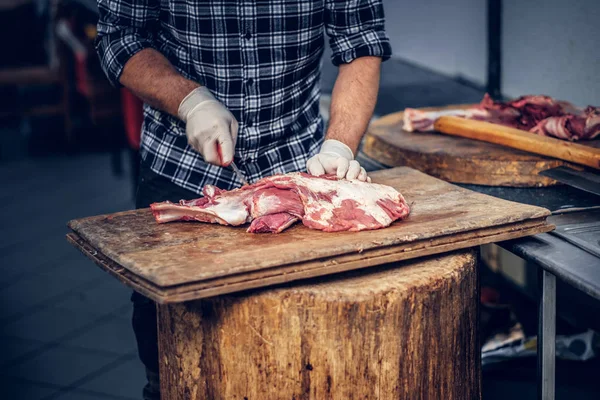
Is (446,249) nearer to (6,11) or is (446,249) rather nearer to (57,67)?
(57,67)

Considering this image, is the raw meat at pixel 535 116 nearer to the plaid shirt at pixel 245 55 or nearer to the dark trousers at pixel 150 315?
the plaid shirt at pixel 245 55

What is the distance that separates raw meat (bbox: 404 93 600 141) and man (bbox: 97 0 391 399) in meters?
0.53

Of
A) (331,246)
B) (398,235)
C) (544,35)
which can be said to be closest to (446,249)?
(398,235)

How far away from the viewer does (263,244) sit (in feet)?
6.40

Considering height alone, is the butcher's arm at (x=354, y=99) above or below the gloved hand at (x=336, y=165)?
above

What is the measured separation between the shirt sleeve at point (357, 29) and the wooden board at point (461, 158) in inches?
16.6

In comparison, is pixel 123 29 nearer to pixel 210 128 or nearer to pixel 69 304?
pixel 210 128

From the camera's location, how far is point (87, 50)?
736 cm

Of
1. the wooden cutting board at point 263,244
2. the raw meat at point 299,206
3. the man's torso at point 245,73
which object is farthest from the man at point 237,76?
the wooden cutting board at point 263,244

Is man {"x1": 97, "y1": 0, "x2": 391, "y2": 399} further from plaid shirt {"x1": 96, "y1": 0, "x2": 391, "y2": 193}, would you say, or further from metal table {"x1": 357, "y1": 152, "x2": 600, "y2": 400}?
metal table {"x1": 357, "y1": 152, "x2": 600, "y2": 400}

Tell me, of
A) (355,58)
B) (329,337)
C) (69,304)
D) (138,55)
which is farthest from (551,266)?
(69,304)

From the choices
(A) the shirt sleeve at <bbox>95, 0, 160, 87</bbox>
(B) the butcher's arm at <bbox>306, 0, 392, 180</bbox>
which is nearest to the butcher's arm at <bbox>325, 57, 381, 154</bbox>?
(B) the butcher's arm at <bbox>306, 0, 392, 180</bbox>

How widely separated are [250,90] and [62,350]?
2482 mm

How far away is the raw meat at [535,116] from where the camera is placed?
2.86m
